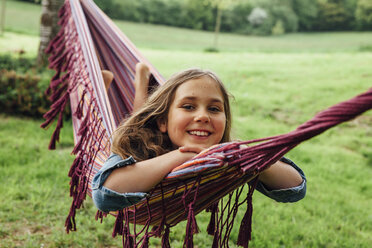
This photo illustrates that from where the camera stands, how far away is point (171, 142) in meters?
1.48

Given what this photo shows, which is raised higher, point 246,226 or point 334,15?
point 334,15

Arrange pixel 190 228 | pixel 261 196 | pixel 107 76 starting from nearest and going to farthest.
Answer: pixel 190 228 → pixel 107 76 → pixel 261 196

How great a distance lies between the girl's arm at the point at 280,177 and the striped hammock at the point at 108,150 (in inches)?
2.2

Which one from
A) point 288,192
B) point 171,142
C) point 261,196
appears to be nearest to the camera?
point 288,192

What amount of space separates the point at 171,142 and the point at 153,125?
0.37 feet

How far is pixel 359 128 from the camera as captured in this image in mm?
4727

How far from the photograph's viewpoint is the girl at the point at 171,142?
1099 millimetres

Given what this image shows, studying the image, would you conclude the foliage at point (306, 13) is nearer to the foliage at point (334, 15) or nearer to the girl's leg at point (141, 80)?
the foliage at point (334, 15)

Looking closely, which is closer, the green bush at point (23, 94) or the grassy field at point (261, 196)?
the grassy field at point (261, 196)

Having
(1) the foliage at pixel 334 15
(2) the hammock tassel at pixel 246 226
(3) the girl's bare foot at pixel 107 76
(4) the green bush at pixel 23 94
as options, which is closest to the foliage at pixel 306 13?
A: (1) the foliage at pixel 334 15

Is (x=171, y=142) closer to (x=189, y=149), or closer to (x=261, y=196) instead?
(x=189, y=149)

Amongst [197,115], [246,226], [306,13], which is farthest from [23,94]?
[306,13]

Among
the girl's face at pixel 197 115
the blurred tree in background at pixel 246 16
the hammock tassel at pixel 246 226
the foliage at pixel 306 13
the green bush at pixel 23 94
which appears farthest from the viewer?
the foliage at pixel 306 13

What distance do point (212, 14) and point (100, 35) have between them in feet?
108
